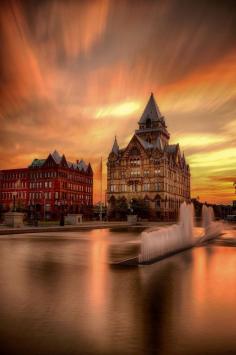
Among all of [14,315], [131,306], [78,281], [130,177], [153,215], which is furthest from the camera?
[130,177]

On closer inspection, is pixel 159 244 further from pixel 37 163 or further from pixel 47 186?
pixel 37 163

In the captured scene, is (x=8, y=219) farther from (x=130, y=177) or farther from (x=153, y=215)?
(x=130, y=177)

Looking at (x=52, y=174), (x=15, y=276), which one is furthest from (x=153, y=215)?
(x=15, y=276)

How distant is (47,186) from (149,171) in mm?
35038

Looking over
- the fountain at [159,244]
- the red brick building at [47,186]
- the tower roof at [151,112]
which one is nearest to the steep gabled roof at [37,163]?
the red brick building at [47,186]

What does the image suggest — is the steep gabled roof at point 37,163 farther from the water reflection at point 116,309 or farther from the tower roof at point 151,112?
the water reflection at point 116,309

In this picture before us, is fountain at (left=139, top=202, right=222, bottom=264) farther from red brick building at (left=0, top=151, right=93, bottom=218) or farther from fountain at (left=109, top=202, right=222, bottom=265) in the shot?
red brick building at (left=0, top=151, right=93, bottom=218)

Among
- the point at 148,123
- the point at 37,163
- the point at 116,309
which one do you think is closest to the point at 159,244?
the point at 116,309

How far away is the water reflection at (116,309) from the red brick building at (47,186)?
→ 352 ft

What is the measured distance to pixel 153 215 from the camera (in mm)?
114062

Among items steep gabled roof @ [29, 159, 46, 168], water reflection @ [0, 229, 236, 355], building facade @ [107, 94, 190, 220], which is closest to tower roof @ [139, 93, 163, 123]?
building facade @ [107, 94, 190, 220]

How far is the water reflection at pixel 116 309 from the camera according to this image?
627cm

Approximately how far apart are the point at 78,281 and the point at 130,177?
113476 millimetres

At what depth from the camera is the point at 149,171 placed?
122m
